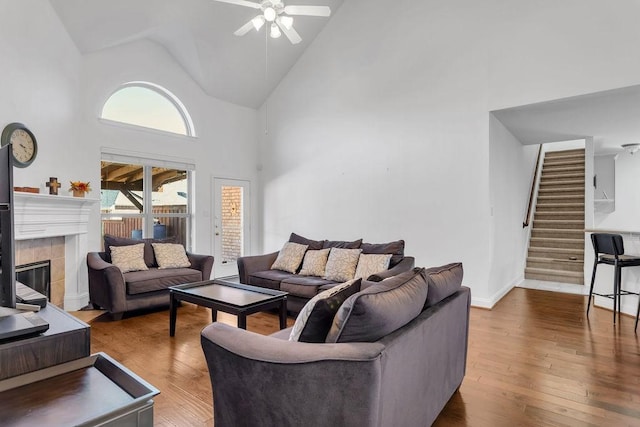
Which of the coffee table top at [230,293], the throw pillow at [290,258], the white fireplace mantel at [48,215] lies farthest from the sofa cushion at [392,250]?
the white fireplace mantel at [48,215]

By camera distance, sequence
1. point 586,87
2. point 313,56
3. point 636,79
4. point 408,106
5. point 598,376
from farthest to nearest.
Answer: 1. point 313,56
2. point 408,106
3. point 586,87
4. point 636,79
5. point 598,376

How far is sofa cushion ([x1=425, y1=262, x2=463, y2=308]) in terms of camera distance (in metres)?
2.00

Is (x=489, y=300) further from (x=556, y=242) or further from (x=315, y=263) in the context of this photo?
(x=556, y=242)

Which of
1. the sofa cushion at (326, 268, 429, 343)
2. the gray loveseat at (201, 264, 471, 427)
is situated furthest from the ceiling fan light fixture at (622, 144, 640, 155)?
the sofa cushion at (326, 268, 429, 343)

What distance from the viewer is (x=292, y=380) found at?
139 centimetres

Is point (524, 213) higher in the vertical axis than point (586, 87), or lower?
lower

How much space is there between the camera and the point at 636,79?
3.58 meters

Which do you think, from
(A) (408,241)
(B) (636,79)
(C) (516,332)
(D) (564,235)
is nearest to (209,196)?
(A) (408,241)

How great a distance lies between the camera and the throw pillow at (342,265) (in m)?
4.05

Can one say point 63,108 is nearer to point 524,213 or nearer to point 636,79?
point 636,79

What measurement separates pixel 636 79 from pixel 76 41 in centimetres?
626

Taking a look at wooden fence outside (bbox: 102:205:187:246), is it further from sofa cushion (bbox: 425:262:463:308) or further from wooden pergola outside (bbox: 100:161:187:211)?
sofa cushion (bbox: 425:262:463:308)

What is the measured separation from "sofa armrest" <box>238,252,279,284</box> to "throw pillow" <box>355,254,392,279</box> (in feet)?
4.54

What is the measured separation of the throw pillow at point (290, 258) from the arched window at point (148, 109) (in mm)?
2810
